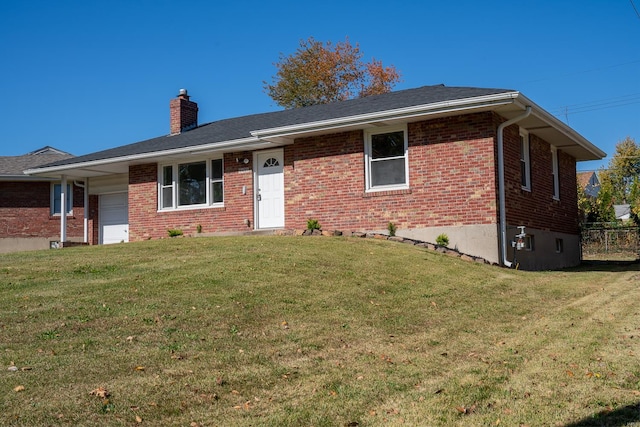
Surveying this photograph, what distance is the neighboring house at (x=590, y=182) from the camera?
60794mm

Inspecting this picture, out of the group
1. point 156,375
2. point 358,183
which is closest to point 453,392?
point 156,375

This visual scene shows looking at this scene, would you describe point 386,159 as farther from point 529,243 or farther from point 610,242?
point 610,242

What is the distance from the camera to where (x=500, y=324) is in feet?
29.6

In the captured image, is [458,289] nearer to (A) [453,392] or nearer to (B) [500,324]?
(B) [500,324]

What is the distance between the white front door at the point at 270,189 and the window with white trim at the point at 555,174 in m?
8.05

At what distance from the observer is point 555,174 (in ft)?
67.4

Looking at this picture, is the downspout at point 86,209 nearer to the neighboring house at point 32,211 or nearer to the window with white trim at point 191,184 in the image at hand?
the neighboring house at point 32,211

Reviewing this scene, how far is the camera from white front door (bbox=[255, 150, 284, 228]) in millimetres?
18969

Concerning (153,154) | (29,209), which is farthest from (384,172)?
(29,209)

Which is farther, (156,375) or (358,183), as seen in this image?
(358,183)

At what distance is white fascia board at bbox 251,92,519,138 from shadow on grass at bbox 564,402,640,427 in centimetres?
1020

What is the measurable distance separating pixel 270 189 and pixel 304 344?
1213 cm

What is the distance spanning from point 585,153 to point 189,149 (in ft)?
41.3

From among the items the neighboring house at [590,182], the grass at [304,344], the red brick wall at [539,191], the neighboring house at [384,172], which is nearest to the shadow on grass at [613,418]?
the grass at [304,344]
